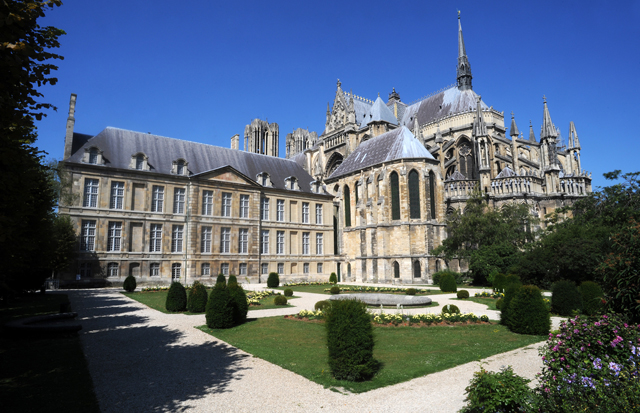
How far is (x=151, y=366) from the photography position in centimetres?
863

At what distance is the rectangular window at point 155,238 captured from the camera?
32.7 metres

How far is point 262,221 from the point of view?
39.0 meters

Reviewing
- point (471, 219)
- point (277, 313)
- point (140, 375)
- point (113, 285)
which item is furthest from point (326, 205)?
point (140, 375)

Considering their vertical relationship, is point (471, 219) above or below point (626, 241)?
above

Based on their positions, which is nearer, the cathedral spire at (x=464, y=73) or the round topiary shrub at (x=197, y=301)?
the round topiary shrub at (x=197, y=301)

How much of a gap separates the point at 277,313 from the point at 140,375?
8724mm

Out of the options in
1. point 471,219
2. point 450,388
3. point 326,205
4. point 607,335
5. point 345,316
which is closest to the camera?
point 607,335

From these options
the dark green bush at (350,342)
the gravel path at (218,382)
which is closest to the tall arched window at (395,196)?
the gravel path at (218,382)

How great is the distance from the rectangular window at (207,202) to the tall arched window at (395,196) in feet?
61.0

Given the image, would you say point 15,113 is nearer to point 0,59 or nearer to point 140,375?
point 0,59

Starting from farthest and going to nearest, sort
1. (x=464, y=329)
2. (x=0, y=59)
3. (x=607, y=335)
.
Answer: (x=464, y=329) → (x=0, y=59) → (x=607, y=335)

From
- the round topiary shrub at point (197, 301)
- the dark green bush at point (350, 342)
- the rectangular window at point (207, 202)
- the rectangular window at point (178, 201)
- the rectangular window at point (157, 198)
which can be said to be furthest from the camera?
the rectangular window at point (207, 202)

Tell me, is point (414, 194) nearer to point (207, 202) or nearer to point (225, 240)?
point (225, 240)

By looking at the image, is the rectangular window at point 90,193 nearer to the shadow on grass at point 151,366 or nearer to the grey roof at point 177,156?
the grey roof at point 177,156
